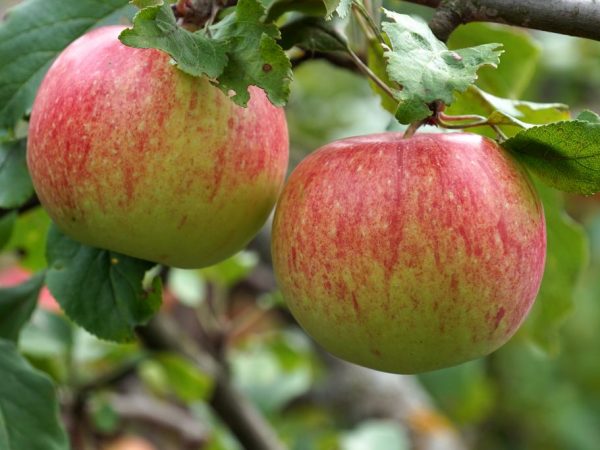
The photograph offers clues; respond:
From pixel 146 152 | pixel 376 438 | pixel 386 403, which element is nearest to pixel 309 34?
pixel 146 152

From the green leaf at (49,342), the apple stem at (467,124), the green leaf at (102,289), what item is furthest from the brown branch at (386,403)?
the apple stem at (467,124)

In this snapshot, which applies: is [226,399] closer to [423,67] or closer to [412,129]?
[412,129]

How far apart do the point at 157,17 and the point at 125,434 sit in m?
1.56

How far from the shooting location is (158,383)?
1867 mm

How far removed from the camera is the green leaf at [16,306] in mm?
1149

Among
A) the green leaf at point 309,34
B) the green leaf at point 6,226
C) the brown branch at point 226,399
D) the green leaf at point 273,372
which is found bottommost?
the green leaf at point 273,372

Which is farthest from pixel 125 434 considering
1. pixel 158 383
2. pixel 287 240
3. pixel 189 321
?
pixel 287 240

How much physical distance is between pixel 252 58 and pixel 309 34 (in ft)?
0.68

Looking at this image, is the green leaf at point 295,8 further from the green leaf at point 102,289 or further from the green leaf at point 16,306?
the green leaf at point 16,306

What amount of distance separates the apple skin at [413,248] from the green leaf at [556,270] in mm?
389

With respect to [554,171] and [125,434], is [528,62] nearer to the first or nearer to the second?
[554,171]

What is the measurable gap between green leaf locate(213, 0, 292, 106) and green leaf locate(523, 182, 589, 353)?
509 mm

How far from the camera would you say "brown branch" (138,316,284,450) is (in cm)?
157

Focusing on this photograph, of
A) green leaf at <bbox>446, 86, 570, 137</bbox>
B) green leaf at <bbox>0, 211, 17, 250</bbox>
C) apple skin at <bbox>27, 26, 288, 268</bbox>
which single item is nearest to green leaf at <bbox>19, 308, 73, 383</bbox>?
green leaf at <bbox>0, 211, 17, 250</bbox>
